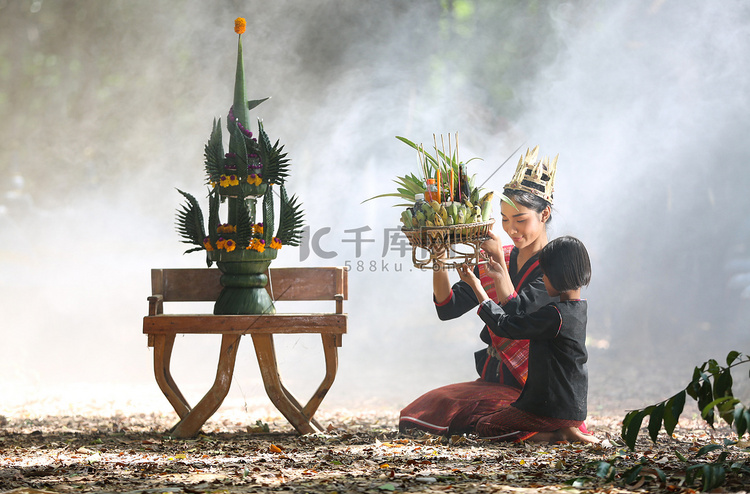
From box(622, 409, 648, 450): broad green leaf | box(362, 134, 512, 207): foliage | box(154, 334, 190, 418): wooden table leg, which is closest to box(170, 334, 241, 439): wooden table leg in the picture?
box(154, 334, 190, 418): wooden table leg

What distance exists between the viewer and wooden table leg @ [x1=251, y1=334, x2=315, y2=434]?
16.2ft

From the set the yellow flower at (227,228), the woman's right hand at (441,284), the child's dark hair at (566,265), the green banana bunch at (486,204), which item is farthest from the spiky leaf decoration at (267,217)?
the child's dark hair at (566,265)

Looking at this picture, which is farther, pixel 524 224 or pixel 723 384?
pixel 524 224

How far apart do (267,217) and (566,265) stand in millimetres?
2022

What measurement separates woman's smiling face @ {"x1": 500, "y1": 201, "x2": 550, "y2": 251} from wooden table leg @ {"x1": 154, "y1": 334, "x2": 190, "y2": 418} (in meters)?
2.52

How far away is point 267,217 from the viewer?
16.2ft

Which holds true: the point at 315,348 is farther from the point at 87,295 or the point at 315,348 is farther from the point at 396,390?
the point at 87,295

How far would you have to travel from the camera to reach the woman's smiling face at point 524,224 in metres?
5.02

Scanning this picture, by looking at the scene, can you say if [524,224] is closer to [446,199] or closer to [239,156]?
[446,199]

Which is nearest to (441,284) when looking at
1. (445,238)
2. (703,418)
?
(445,238)

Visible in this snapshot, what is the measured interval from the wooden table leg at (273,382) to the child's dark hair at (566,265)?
194cm

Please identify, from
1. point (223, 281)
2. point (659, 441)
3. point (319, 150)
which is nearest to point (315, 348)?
point (319, 150)

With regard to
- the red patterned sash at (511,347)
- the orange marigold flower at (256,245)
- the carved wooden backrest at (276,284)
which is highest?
the orange marigold flower at (256,245)

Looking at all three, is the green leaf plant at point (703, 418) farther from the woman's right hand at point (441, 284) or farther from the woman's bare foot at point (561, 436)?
the woman's right hand at point (441, 284)
